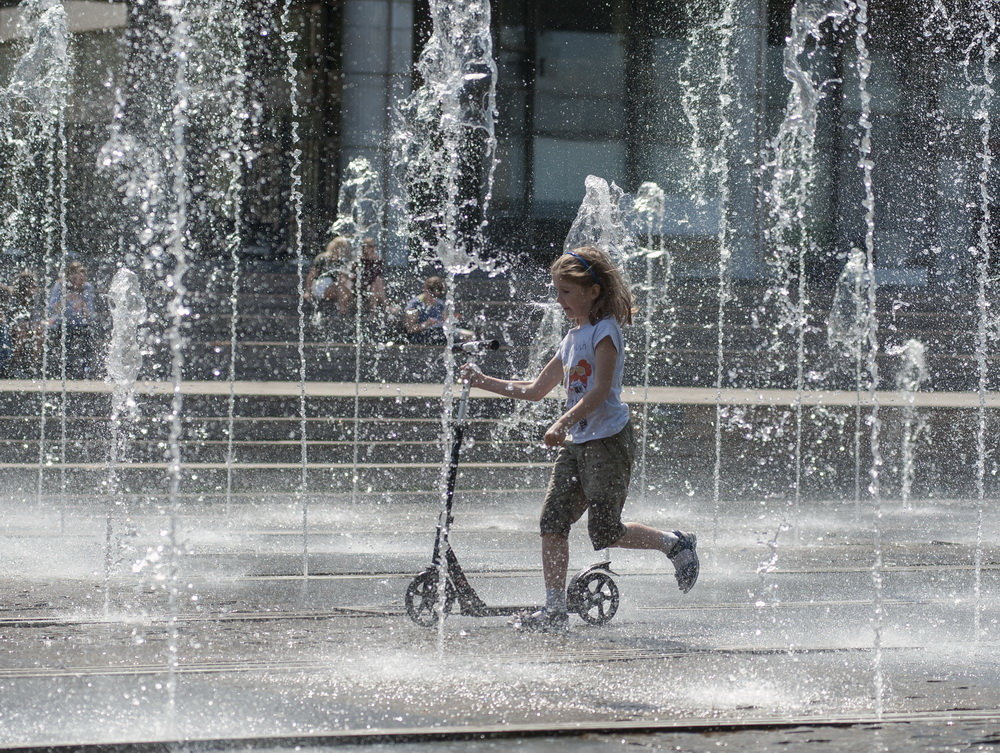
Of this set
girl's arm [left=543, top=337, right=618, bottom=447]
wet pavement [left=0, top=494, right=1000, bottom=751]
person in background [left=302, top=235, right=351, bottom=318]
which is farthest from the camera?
person in background [left=302, top=235, right=351, bottom=318]

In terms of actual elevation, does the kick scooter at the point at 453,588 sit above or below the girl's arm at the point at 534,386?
below

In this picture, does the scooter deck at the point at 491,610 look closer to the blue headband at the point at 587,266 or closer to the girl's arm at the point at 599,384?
the girl's arm at the point at 599,384

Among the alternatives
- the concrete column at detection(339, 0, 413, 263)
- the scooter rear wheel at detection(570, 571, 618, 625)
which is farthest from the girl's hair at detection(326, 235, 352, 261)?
the scooter rear wheel at detection(570, 571, 618, 625)

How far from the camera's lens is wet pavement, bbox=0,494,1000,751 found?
4.62m

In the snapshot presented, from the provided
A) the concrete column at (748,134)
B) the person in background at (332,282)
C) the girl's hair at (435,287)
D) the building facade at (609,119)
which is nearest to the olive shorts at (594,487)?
the girl's hair at (435,287)

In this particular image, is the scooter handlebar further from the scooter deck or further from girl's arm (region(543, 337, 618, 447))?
the scooter deck

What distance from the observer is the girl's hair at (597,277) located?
617 centimetres

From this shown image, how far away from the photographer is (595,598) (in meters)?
6.40

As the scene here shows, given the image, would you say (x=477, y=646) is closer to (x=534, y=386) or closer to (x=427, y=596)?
(x=427, y=596)

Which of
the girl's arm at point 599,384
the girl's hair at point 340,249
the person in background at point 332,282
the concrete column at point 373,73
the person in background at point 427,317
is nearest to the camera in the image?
the girl's arm at point 599,384

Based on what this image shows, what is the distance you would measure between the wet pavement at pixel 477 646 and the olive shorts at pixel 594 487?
0.42m

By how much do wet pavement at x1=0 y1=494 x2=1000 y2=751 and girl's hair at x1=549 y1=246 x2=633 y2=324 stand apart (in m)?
1.24

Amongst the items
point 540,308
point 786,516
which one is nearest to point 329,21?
point 540,308

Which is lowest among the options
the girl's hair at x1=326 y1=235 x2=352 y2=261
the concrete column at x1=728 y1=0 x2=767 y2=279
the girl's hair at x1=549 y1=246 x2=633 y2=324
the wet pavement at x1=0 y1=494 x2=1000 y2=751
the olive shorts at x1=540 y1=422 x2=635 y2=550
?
the wet pavement at x1=0 y1=494 x2=1000 y2=751
